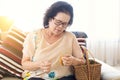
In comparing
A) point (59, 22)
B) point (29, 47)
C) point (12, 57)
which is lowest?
point (12, 57)

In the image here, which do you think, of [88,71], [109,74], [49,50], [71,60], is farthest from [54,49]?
[109,74]

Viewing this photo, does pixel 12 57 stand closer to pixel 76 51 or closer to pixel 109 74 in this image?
pixel 76 51

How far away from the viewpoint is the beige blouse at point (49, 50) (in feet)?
6.25

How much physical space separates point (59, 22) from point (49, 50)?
0.23m

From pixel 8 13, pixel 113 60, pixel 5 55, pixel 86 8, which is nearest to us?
pixel 5 55

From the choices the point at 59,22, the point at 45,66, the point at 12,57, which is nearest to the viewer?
the point at 45,66

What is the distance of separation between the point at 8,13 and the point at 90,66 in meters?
1.59

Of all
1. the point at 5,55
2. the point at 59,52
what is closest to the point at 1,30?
the point at 5,55

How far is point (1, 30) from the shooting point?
2.38 m

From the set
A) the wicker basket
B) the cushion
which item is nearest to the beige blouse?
the wicker basket

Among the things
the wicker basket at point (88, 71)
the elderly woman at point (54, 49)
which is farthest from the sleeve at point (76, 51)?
the wicker basket at point (88, 71)

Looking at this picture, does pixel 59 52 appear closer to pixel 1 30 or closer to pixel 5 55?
pixel 5 55

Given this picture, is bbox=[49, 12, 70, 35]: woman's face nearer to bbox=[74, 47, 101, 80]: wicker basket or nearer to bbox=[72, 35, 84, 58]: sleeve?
bbox=[72, 35, 84, 58]: sleeve

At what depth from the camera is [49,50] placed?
1926 mm
